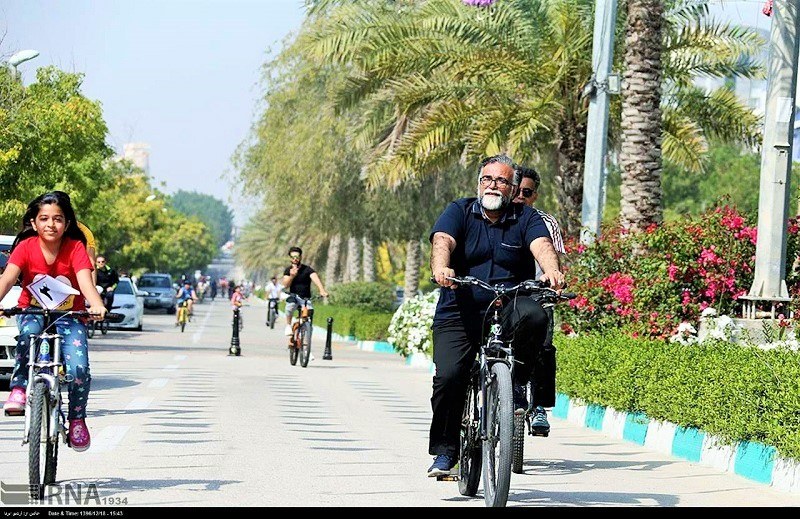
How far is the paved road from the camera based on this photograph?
27.6 feet

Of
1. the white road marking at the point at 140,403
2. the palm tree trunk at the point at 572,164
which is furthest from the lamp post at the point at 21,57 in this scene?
the white road marking at the point at 140,403

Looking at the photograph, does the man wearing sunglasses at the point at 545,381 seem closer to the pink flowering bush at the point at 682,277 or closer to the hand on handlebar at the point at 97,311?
the hand on handlebar at the point at 97,311

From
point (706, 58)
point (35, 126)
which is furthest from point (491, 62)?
point (35, 126)

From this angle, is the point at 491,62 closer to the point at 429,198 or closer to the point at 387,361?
the point at 387,361

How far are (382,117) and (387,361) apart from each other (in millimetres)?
4890

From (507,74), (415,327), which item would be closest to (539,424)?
(507,74)

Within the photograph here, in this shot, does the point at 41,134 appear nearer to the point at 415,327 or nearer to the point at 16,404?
the point at 415,327

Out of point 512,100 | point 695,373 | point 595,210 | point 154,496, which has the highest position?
point 512,100

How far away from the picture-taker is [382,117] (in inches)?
1211

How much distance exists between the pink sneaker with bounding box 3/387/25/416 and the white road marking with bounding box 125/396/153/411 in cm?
607

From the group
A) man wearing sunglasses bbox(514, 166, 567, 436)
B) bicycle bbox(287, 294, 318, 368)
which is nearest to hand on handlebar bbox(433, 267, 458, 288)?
man wearing sunglasses bbox(514, 166, 567, 436)

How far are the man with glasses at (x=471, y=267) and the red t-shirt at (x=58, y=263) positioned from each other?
6.26 ft

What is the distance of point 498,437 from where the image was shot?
7.62 m

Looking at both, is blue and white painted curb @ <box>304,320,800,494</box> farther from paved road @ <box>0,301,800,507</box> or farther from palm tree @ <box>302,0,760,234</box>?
palm tree @ <box>302,0,760,234</box>
